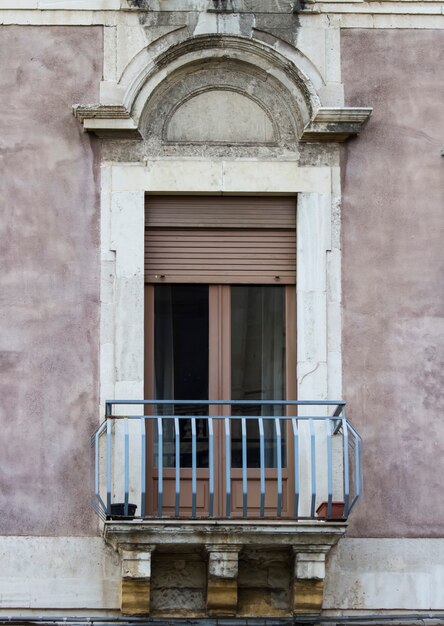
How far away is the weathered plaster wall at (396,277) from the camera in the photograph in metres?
13.5

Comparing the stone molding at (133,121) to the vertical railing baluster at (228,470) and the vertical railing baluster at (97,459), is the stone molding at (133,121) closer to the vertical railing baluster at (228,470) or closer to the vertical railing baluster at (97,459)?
the vertical railing baluster at (97,459)

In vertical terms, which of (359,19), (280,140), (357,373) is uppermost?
(359,19)

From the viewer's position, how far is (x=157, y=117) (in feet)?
46.1

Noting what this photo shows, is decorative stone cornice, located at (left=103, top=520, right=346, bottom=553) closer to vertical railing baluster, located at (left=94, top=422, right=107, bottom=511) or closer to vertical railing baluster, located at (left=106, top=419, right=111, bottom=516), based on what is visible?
vertical railing baluster, located at (left=106, top=419, right=111, bottom=516)

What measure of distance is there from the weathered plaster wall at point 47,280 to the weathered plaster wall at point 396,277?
1.86 meters

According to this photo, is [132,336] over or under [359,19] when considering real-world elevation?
under

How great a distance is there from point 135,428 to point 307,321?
1446 millimetres

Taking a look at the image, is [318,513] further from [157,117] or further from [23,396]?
[157,117]

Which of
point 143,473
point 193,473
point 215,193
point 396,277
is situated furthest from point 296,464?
point 215,193

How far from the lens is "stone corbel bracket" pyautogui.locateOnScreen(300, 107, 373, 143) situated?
543 inches

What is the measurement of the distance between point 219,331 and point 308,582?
201 cm

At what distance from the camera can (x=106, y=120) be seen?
13.8 m

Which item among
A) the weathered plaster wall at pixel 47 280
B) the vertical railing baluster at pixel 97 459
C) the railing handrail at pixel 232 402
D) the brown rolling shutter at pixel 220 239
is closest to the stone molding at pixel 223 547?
the vertical railing baluster at pixel 97 459

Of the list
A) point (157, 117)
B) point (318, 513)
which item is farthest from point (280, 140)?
point (318, 513)
